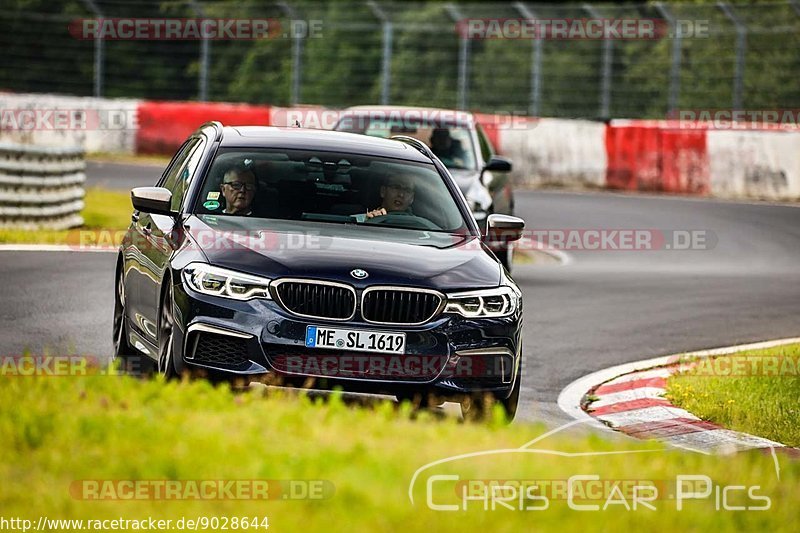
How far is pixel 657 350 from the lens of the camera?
13.3m

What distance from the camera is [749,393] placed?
1113 cm

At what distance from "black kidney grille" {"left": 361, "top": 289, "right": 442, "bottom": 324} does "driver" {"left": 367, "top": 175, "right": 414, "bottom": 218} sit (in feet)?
4.07

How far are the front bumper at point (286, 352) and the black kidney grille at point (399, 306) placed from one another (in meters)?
0.06

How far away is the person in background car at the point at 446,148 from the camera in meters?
16.7

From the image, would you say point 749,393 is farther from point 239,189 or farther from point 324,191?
point 239,189

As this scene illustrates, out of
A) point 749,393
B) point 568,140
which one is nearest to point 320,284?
point 749,393

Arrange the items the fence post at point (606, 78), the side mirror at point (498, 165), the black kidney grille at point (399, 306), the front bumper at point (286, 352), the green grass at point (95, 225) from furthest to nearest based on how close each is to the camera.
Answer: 1. the fence post at point (606, 78)
2. the green grass at point (95, 225)
3. the side mirror at point (498, 165)
4. the black kidney grille at point (399, 306)
5. the front bumper at point (286, 352)

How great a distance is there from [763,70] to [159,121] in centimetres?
1190

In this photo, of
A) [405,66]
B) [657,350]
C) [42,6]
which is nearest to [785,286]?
[657,350]

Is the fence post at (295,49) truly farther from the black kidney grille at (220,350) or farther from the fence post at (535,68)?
the black kidney grille at (220,350)

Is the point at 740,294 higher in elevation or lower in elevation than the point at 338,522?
lower

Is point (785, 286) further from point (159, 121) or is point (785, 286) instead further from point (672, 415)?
point (159, 121)

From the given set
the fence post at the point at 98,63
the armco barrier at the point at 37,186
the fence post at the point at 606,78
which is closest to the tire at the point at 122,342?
the armco barrier at the point at 37,186

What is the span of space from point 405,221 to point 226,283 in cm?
155
